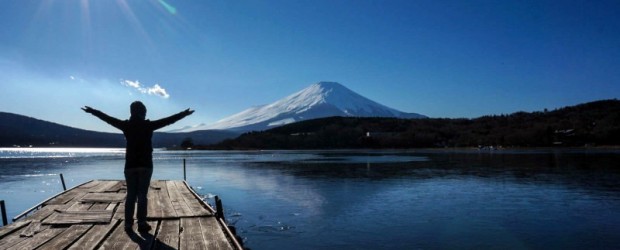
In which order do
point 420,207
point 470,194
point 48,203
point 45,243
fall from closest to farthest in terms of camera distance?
1. point 45,243
2. point 48,203
3. point 420,207
4. point 470,194

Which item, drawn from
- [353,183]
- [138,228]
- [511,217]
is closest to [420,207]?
[511,217]

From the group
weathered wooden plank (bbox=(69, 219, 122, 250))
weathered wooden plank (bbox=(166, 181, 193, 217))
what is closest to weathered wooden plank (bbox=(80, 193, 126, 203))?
weathered wooden plank (bbox=(166, 181, 193, 217))

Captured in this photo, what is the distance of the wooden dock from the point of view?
349 inches

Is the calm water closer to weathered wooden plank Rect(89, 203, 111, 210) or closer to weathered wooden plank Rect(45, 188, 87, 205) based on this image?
weathered wooden plank Rect(45, 188, 87, 205)

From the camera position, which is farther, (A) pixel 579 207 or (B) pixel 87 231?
(A) pixel 579 207

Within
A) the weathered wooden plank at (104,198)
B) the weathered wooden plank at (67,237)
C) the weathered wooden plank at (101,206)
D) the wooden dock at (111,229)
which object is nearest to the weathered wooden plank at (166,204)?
the wooden dock at (111,229)

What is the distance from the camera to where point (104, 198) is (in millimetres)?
16750

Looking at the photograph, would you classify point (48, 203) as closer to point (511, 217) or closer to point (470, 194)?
point (511, 217)

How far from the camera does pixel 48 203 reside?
1540 centimetres

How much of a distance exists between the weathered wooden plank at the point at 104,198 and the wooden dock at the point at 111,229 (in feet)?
1.16

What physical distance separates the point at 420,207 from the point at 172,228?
14.4 meters

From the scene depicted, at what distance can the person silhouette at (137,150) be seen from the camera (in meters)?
9.98

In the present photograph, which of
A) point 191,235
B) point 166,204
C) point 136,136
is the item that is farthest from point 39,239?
point 166,204

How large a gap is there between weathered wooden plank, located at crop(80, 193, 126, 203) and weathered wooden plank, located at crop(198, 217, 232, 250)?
19.3 feet
